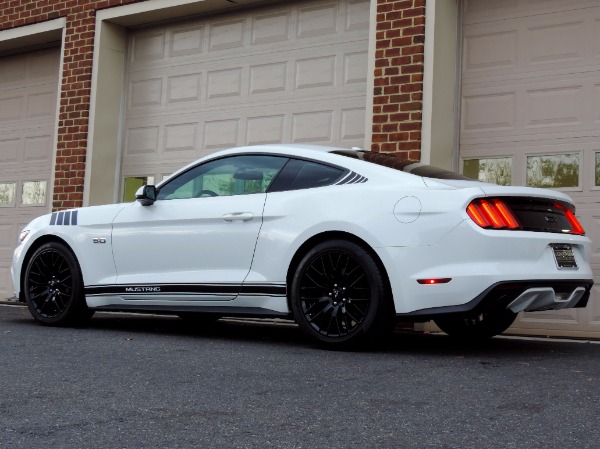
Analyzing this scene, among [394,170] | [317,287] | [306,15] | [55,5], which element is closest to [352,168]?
[394,170]

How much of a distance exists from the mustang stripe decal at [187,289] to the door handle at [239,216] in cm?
47

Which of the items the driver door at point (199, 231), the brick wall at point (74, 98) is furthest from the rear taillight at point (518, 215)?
the brick wall at point (74, 98)

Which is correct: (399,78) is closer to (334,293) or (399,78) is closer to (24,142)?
(334,293)

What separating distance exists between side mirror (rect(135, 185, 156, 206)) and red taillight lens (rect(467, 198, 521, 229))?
2.63m

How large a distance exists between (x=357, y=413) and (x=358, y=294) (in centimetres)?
206

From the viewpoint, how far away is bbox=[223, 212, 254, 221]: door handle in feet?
20.8

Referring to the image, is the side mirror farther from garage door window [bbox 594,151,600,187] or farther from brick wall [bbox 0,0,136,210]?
brick wall [bbox 0,0,136,210]

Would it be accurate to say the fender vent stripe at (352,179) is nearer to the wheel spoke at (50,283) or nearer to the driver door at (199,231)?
the driver door at (199,231)

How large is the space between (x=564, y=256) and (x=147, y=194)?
313 centimetres

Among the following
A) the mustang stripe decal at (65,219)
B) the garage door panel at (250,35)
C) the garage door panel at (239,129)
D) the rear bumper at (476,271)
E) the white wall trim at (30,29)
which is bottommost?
the rear bumper at (476,271)

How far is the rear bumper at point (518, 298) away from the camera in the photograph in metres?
5.39

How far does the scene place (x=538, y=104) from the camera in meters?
8.47

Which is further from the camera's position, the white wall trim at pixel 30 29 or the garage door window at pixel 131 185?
the white wall trim at pixel 30 29

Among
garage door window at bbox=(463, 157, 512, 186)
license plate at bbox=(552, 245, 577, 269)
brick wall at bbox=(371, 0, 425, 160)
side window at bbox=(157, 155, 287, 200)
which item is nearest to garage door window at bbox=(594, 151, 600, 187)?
garage door window at bbox=(463, 157, 512, 186)
